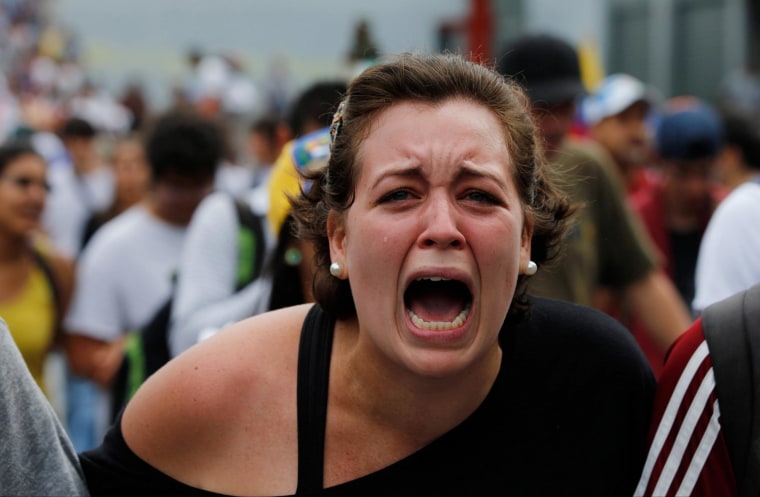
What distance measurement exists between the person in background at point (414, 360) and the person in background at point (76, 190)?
18.9ft

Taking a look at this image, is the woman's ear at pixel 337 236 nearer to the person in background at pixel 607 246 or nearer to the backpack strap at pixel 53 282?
the person in background at pixel 607 246

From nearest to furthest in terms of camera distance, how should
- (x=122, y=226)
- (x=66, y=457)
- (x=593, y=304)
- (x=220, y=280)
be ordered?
(x=66, y=457)
(x=220, y=280)
(x=593, y=304)
(x=122, y=226)

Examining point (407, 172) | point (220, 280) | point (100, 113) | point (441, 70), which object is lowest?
point (100, 113)

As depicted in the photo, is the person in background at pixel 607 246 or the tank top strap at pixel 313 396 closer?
the tank top strap at pixel 313 396

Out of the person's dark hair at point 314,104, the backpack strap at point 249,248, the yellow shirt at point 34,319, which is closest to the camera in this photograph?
the backpack strap at point 249,248

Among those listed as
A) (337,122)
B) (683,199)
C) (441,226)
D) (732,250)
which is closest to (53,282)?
(683,199)

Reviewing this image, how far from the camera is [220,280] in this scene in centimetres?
428

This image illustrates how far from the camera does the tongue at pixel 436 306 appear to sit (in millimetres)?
2490

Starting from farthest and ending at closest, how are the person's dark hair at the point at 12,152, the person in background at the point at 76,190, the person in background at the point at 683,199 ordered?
the person in background at the point at 76,190, the person's dark hair at the point at 12,152, the person in background at the point at 683,199

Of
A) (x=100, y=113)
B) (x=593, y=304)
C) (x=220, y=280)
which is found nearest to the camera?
(x=220, y=280)

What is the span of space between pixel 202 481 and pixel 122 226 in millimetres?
3381

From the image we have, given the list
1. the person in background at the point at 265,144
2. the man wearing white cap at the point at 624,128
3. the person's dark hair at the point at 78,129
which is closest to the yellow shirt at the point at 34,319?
the man wearing white cap at the point at 624,128

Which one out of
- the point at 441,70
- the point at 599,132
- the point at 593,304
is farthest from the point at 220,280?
the point at 599,132

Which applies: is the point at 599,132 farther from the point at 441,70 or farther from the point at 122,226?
the point at 441,70
